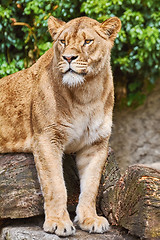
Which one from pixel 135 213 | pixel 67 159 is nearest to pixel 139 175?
pixel 135 213

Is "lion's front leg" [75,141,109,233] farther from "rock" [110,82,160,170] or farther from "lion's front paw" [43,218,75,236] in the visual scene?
"rock" [110,82,160,170]

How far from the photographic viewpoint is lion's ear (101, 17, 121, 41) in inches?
163

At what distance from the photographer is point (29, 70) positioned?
477 centimetres

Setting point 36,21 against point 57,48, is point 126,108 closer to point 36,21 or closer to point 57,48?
point 36,21

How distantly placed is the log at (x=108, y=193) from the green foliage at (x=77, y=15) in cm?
247

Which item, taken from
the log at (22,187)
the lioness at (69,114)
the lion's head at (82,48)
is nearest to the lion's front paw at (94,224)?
the lioness at (69,114)

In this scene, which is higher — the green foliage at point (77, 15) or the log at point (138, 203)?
the green foliage at point (77, 15)

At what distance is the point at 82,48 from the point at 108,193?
1476mm

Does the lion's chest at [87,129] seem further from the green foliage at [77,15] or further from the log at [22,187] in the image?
the green foliage at [77,15]

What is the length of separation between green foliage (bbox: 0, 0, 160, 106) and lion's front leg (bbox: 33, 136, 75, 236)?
8.90 ft

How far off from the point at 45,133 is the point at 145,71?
3.61 meters

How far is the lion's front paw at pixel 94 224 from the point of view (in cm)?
382

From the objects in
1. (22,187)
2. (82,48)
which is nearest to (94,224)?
(22,187)

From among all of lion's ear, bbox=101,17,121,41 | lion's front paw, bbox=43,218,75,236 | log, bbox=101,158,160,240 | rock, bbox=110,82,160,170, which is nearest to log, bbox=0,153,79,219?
lion's front paw, bbox=43,218,75,236
